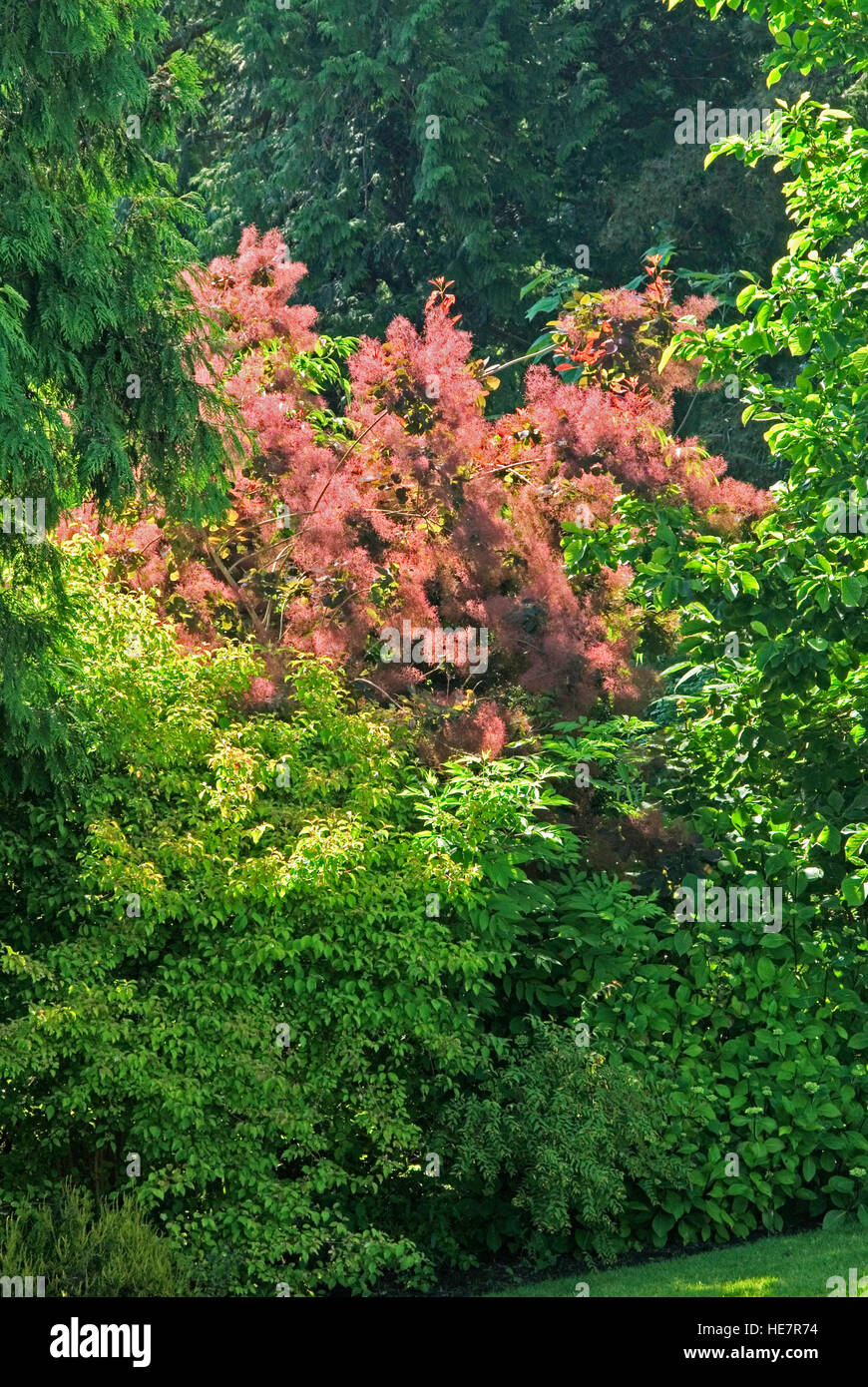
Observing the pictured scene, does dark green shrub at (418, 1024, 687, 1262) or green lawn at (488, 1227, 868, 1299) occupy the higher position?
dark green shrub at (418, 1024, 687, 1262)

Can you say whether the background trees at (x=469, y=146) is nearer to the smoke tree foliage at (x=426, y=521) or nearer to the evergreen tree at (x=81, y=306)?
the smoke tree foliage at (x=426, y=521)

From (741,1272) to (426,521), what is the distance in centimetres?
441

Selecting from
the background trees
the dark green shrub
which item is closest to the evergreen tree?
the dark green shrub

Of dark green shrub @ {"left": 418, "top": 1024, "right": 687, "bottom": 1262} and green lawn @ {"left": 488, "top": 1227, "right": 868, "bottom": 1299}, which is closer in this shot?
green lawn @ {"left": 488, "top": 1227, "right": 868, "bottom": 1299}

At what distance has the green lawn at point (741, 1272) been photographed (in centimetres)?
634

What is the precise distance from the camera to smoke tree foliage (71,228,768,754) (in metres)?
8.30

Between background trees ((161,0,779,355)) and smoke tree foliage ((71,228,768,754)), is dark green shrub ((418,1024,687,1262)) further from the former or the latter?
background trees ((161,0,779,355))

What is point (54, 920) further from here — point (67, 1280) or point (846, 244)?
point (846, 244)

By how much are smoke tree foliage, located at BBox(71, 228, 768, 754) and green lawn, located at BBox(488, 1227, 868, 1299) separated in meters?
2.66

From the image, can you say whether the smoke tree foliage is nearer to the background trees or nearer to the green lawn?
the green lawn

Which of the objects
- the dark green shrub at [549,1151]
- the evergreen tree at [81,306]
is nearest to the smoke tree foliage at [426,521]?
the dark green shrub at [549,1151]

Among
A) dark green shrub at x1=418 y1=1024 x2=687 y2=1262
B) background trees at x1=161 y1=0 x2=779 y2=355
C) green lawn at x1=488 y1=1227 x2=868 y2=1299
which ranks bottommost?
green lawn at x1=488 y1=1227 x2=868 y2=1299

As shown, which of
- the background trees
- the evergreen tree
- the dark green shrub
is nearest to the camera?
Result: the evergreen tree

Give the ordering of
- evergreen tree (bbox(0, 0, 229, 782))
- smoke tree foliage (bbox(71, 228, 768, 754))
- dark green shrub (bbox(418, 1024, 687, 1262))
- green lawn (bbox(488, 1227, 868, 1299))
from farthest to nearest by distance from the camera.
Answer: smoke tree foliage (bbox(71, 228, 768, 754))
dark green shrub (bbox(418, 1024, 687, 1262))
green lawn (bbox(488, 1227, 868, 1299))
evergreen tree (bbox(0, 0, 229, 782))
